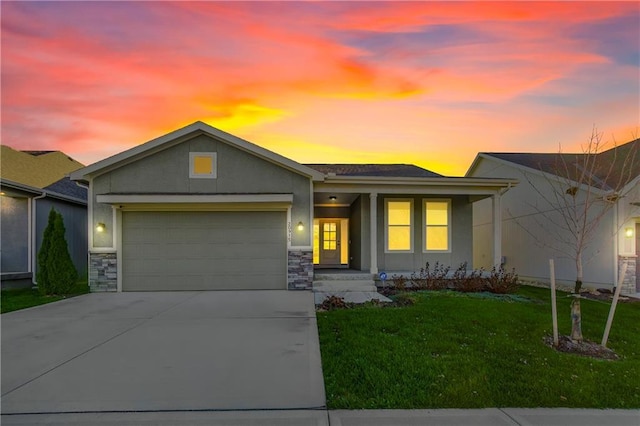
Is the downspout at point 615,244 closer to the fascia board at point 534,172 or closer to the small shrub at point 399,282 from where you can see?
the fascia board at point 534,172

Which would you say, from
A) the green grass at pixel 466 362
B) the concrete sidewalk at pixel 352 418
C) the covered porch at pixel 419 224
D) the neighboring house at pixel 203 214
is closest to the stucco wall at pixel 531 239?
the covered porch at pixel 419 224

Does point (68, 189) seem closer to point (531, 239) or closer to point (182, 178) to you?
point (182, 178)

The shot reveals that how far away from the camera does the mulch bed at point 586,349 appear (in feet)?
16.3

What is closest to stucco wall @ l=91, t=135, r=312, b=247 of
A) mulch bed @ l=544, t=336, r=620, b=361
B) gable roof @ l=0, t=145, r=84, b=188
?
mulch bed @ l=544, t=336, r=620, b=361

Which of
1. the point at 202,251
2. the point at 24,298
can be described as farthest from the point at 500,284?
the point at 24,298

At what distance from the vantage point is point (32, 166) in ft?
56.4

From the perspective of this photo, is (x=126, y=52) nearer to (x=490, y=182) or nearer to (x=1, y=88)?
(x=1, y=88)

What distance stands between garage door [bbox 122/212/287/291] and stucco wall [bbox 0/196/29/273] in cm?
403

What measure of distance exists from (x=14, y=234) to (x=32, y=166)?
710 cm

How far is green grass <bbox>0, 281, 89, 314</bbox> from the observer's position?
8.33 metres

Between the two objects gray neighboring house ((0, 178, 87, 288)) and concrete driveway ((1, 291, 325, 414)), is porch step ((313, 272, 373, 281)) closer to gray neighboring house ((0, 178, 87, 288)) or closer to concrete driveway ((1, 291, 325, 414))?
concrete driveway ((1, 291, 325, 414))

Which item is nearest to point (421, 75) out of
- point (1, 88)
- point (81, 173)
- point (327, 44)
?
point (327, 44)

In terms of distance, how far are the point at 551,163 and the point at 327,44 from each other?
30.1 ft

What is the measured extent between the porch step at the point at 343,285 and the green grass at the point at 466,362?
3007 millimetres
